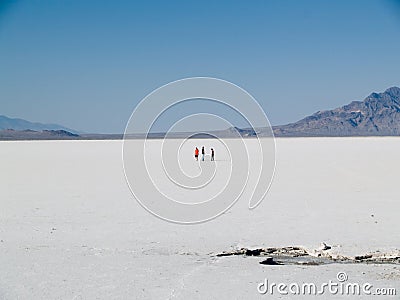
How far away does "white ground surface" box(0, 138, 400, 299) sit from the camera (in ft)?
22.6

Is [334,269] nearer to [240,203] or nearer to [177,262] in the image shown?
[177,262]

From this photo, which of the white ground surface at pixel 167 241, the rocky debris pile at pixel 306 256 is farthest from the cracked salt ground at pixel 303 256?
the white ground surface at pixel 167 241

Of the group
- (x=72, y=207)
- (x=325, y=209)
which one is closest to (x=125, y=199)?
(x=72, y=207)

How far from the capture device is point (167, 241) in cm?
942

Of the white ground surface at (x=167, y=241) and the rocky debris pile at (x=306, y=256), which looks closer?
the white ground surface at (x=167, y=241)

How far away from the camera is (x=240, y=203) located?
1398 cm

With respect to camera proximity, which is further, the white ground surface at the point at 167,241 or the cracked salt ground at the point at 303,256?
the cracked salt ground at the point at 303,256

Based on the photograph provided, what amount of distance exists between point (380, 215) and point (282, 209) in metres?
2.31

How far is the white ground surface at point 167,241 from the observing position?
689cm

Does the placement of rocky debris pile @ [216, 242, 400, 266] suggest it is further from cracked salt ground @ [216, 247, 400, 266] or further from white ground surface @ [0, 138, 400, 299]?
white ground surface @ [0, 138, 400, 299]

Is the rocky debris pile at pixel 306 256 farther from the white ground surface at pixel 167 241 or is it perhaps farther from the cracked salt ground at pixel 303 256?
the white ground surface at pixel 167 241

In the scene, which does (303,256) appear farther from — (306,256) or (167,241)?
(167,241)

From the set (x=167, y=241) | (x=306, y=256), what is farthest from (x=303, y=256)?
(x=167, y=241)

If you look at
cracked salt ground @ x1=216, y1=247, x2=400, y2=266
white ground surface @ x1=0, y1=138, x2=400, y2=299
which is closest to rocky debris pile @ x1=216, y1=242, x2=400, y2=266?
cracked salt ground @ x1=216, y1=247, x2=400, y2=266
